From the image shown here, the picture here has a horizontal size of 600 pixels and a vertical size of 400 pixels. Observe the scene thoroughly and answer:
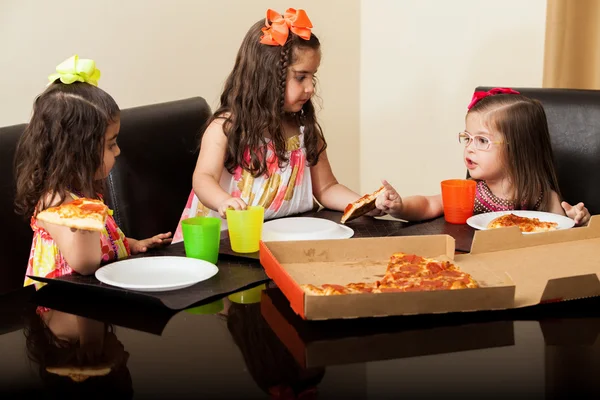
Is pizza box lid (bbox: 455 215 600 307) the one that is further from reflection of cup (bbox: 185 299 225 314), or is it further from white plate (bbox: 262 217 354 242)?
reflection of cup (bbox: 185 299 225 314)

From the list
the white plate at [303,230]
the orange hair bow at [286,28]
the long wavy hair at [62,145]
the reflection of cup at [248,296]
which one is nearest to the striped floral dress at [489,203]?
the white plate at [303,230]

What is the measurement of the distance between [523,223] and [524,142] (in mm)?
432

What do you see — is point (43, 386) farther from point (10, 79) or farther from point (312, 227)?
point (10, 79)

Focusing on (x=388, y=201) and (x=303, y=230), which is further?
(x=388, y=201)

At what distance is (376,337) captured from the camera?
1207mm

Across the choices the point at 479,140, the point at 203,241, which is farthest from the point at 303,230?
the point at 479,140

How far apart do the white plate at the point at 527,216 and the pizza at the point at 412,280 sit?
1.43ft

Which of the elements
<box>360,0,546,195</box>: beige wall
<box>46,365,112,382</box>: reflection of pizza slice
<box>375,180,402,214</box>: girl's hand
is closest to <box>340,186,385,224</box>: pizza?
<box>375,180,402,214</box>: girl's hand

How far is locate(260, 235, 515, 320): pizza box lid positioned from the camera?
121 cm

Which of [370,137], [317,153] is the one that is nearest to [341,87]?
[370,137]

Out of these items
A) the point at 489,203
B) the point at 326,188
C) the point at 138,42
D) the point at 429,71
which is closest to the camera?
the point at 489,203

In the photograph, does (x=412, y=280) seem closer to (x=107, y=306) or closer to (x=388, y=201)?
(x=107, y=306)

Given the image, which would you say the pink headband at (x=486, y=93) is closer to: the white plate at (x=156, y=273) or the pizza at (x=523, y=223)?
the pizza at (x=523, y=223)

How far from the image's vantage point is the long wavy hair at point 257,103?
7.36ft
